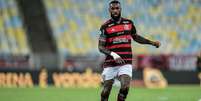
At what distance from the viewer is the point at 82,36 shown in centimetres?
3388

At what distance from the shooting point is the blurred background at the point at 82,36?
30938 mm

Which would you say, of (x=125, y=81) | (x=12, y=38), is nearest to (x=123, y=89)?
(x=125, y=81)

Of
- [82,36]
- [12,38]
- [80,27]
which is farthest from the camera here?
[80,27]

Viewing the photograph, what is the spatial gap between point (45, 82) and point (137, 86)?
4700 millimetres

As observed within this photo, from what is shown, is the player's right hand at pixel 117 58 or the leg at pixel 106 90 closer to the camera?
the player's right hand at pixel 117 58

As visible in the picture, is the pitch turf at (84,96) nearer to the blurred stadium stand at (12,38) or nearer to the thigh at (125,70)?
the thigh at (125,70)

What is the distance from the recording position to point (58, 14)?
34812mm

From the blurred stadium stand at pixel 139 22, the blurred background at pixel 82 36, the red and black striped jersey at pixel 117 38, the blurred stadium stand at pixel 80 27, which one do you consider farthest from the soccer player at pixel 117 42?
the blurred stadium stand at pixel 139 22

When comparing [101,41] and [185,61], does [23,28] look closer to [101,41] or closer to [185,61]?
[185,61]

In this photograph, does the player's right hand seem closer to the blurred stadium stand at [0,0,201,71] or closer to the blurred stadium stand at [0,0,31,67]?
the blurred stadium stand at [0,0,201,71]

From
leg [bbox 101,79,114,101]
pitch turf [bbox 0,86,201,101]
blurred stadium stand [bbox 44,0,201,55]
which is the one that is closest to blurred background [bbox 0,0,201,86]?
blurred stadium stand [bbox 44,0,201,55]

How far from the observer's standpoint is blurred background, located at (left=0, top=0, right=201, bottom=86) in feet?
102

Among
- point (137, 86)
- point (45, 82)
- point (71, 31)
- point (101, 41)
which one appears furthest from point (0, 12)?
point (101, 41)

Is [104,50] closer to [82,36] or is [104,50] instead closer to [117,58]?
[117,58]
